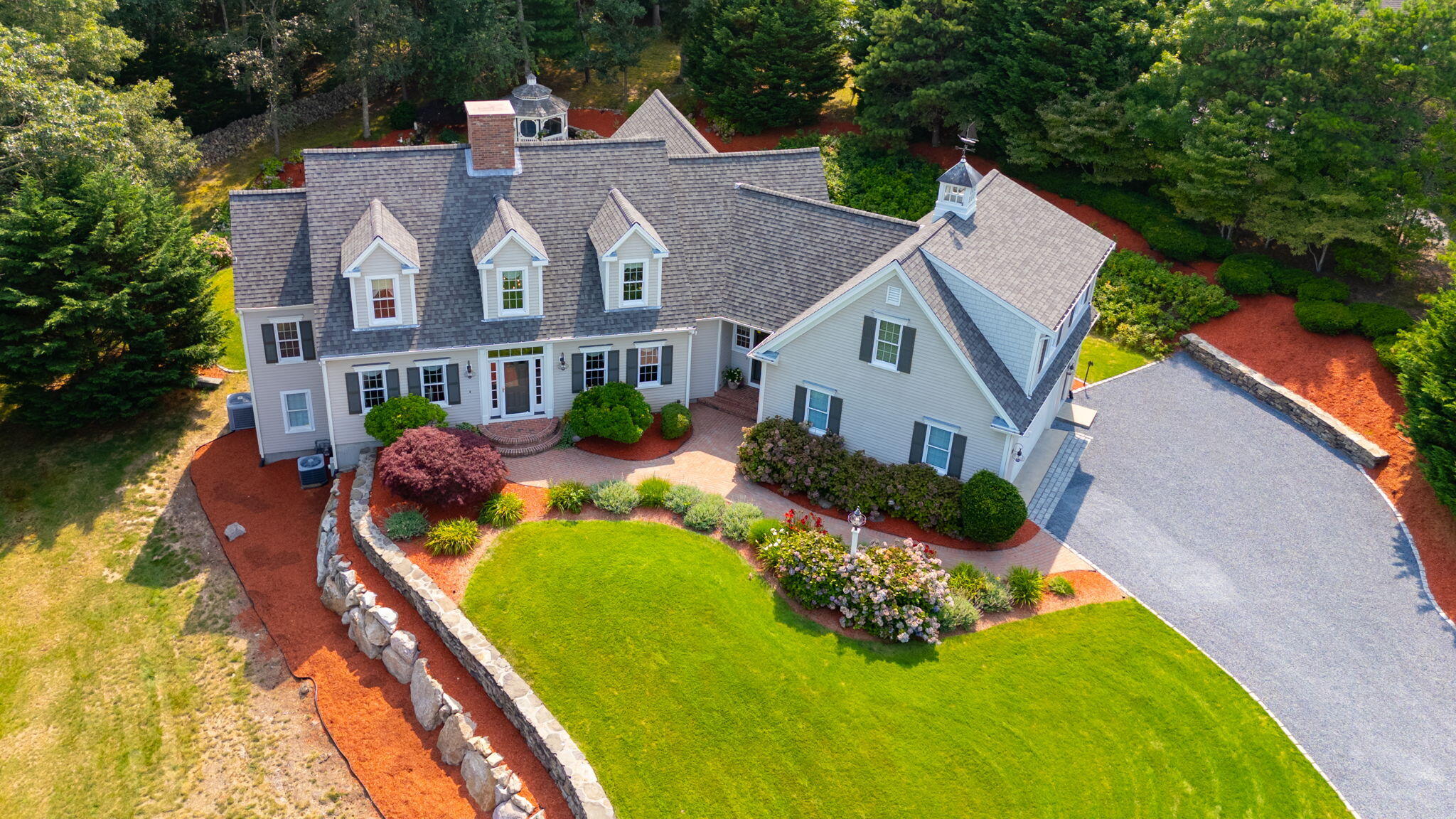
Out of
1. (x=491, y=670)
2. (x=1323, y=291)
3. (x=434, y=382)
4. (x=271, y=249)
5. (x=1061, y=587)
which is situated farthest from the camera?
(x=1323, y=291)

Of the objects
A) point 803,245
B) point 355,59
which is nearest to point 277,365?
point 803,245

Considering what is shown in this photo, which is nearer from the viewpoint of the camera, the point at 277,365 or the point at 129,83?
the point at 277,365

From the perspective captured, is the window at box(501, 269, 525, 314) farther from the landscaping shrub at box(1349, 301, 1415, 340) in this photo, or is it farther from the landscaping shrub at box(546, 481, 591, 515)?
the landscaping shrub at box(1349, 301, 1415, 340)

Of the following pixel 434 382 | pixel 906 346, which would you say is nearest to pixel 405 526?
pixel 434 382

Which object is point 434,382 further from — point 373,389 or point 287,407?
point 287,407

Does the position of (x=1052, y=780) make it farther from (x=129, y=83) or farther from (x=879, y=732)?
(x=129, y=83)

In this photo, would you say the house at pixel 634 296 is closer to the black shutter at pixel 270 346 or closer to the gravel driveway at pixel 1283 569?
the black shutter at pixel 270 346

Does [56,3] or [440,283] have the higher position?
[56,3]
